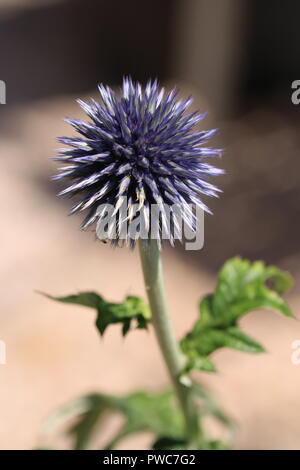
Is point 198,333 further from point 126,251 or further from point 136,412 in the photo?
point 126,251

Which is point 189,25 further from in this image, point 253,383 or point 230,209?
point 253,383

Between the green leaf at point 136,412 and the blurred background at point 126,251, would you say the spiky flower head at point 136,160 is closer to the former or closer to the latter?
the blurred background at point 126,251

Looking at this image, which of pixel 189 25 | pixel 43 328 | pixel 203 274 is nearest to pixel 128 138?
pixel 43 328

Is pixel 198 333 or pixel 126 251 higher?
pixel 126 251

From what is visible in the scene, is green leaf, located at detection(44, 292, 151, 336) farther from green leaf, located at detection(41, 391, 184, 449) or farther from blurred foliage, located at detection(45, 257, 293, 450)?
green leaf, located at detection(41, 391, 184, 449)

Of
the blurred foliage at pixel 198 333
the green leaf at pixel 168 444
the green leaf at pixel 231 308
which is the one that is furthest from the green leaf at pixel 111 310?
the green leaf at pixel 168 444

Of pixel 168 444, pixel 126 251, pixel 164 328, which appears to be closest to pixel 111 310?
pixel 164 328
